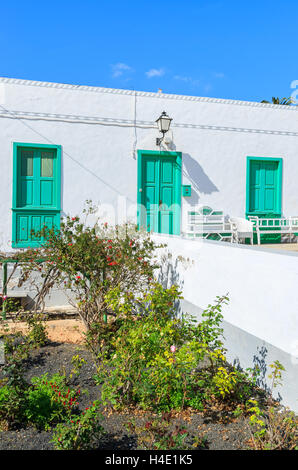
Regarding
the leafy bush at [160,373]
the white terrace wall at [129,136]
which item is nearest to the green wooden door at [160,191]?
the white terrace wall at [129,136]

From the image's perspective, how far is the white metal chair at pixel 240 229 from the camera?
9609 mm

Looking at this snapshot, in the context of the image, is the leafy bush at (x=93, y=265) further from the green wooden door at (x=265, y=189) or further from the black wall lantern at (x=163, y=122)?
the green wooden door at (x=265, y=189)

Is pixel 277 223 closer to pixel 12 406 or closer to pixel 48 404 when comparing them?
pixel 48 404

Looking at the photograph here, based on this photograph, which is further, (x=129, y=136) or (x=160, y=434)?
(x=129, y=136)

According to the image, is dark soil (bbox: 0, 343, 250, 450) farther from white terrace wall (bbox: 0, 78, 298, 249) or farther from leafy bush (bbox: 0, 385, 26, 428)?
white terrace wall (bbox: 0, 78, 298, 249)

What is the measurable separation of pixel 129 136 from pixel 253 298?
6451mm

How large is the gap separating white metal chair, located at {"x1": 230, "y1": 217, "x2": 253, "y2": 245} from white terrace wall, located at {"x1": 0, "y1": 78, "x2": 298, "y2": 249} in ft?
2.83

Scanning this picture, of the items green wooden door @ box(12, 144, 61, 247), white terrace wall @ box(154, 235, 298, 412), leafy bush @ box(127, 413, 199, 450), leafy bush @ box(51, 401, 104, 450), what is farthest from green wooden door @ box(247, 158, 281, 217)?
leafy bush @ box(51, 401, 104, 450)

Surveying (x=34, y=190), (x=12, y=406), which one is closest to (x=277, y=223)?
(x=34, y=190)

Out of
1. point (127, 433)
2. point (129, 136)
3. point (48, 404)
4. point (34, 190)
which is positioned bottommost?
point (127, 433)

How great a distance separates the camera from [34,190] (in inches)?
369

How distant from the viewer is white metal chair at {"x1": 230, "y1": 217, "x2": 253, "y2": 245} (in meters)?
9.61

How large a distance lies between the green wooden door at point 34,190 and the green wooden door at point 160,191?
197 centimetres
